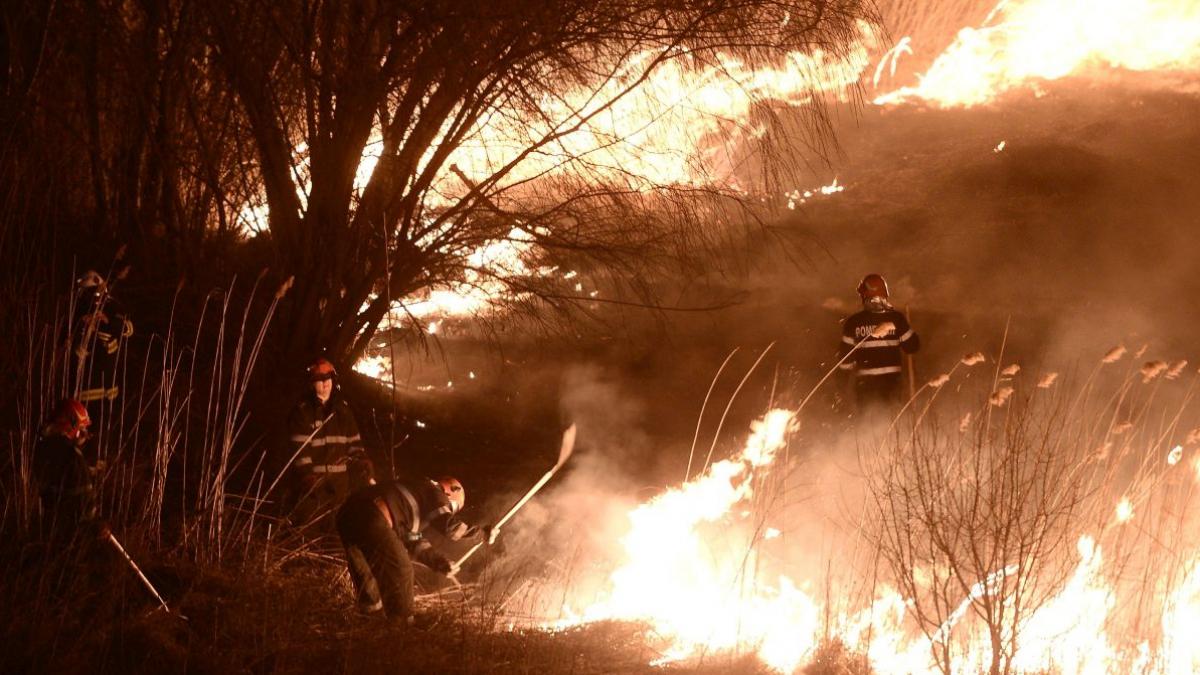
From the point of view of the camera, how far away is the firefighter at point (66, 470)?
6512 mm

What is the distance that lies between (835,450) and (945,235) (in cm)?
1081

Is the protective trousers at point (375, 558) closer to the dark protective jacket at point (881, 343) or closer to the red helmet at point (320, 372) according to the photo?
the red helmet at point (320, 372)

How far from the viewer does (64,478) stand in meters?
6.54

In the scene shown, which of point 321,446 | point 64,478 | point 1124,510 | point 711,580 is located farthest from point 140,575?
point 1124,510

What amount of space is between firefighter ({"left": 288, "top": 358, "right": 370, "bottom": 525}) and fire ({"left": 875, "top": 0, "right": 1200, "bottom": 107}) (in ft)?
60.1

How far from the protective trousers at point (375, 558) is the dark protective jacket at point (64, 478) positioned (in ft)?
4.72

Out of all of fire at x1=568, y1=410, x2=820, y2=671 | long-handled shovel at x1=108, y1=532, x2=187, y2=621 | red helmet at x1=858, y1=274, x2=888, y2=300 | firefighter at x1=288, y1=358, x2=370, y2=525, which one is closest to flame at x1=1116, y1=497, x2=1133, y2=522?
fire at x1=568, y1=410, x2=820, y2=671

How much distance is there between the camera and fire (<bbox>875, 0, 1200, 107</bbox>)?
22.3m

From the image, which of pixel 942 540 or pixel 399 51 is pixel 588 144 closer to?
pixel 399 51

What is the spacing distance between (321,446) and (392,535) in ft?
5.49

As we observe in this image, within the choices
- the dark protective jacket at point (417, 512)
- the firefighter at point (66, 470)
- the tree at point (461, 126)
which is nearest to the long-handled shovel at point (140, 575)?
the firefighter at point (66, 470)

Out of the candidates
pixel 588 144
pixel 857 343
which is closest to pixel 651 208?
pixel 588 144

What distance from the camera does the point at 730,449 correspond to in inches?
420

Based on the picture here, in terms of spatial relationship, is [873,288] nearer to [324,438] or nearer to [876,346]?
[876,346]
